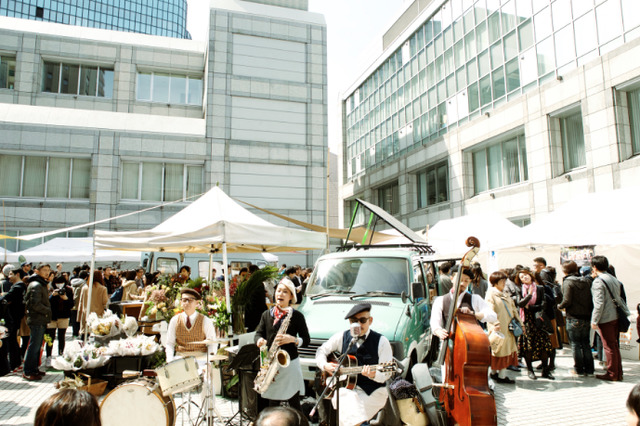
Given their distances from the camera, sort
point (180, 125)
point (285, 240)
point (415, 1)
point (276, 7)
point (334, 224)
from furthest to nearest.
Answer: point (334, 224)
point (415, 1)
point (276, 7)
point (180, 125)
point (285, 240)

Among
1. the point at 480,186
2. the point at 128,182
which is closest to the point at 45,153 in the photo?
the point at 128,182

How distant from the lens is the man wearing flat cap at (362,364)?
13.2 ft

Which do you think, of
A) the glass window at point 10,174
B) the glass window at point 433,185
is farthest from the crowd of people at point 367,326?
the glass window at point 433,185

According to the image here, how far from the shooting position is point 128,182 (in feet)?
79.2

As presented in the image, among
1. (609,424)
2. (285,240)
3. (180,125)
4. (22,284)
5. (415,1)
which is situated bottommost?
(609,424)

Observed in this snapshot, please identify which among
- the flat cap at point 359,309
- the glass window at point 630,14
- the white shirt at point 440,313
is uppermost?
Result: the glass window at point 630,14

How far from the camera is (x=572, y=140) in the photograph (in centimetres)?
1981

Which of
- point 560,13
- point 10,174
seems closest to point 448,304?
point 560,13

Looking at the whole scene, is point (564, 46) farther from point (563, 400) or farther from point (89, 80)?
point (89, 80)

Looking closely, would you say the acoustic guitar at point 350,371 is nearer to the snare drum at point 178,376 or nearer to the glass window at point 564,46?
the snare drum at point 178,376

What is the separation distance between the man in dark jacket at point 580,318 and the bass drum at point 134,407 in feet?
24.1

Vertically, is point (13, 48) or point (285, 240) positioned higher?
point (13, 48)

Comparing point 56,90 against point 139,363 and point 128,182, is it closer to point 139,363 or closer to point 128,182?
point 128,182

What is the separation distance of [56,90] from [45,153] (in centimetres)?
493
